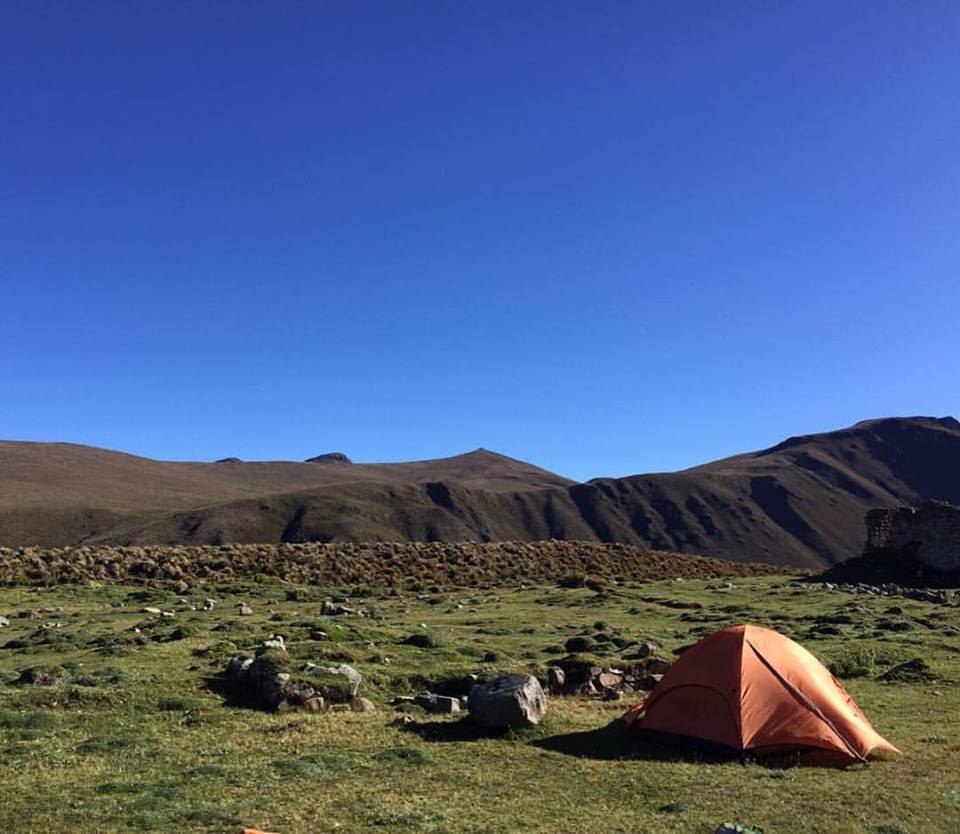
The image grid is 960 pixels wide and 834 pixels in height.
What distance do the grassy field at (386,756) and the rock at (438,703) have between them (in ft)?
1.48

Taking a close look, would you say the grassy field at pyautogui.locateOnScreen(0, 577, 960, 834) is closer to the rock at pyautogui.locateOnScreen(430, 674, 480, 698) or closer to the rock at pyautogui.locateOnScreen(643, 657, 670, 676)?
the rock at pyautogui.locateOnScreen(430, 674, 480, 698)

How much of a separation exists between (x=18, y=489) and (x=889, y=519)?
138 metres

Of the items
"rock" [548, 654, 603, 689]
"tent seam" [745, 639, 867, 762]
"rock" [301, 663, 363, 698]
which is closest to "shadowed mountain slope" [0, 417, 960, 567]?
"rock" [301, 663, 363, 698]

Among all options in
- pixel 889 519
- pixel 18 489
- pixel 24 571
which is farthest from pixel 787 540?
pixel 24 571

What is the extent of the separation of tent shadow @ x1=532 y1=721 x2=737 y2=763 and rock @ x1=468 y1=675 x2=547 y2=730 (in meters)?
0.55

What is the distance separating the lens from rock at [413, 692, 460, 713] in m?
18.0

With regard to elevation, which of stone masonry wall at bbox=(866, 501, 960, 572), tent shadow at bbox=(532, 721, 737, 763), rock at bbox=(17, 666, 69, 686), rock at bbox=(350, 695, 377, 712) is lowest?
tent shadow at bbox=(532, 721, 737, 763)

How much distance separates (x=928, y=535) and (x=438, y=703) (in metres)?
42.8

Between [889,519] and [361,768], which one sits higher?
[889,519]

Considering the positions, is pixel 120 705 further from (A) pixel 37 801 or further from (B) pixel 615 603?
(B) pixel 615 603

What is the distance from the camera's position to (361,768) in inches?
530

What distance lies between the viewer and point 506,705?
15852 mm

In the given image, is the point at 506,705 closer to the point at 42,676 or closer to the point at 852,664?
the point at 42,676

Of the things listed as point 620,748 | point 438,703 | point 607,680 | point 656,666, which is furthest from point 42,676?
point 656,666
